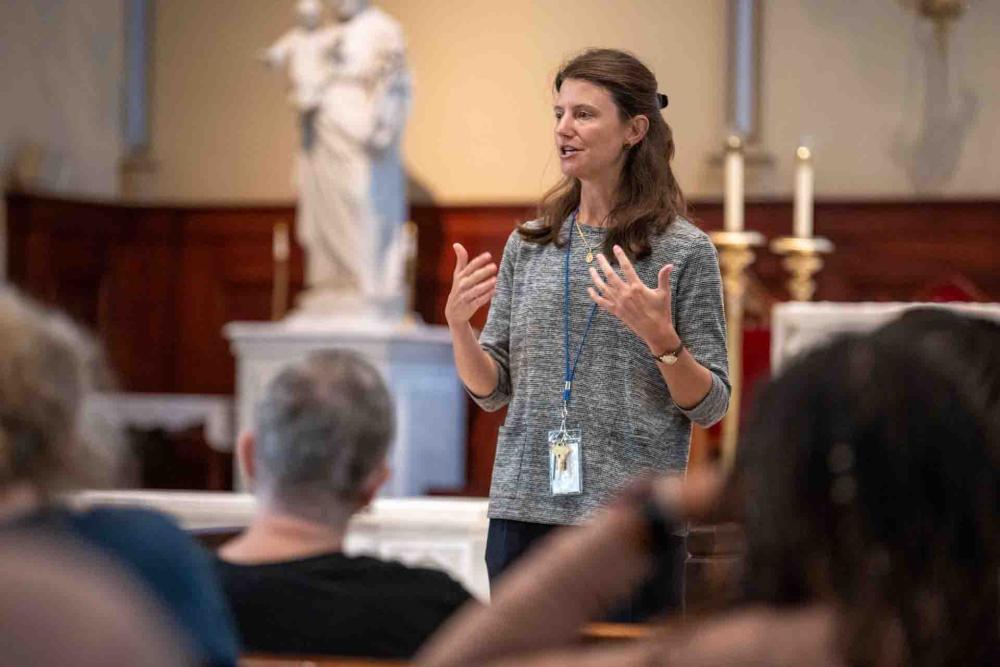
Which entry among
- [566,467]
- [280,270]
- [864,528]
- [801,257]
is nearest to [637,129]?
→ [566,467]

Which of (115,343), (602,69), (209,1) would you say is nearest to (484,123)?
(209,1)

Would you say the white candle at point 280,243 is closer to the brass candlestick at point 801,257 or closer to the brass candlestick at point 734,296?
the brass candlestick at point 734,296

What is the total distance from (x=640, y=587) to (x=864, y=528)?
1353 mm

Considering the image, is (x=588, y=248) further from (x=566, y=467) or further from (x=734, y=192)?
(x=734, y=192)

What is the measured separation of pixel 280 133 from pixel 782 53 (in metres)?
2.72

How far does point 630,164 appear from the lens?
2.65 meters

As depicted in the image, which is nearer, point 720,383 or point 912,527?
point 912,527

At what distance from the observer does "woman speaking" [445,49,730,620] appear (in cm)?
249

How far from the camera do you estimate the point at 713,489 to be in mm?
1273

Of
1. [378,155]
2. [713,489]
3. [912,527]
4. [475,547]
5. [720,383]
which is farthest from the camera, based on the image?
[378,155]

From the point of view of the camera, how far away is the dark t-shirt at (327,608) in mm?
1702

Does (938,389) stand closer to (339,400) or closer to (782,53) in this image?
(339,400)

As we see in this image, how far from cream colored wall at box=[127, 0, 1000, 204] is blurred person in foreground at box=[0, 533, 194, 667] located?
21.5 ft

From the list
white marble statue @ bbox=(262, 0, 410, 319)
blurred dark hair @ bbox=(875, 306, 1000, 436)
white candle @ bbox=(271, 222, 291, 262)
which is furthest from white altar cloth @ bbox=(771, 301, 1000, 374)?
white candle @ bbox=(271, 222, 291, 262)
